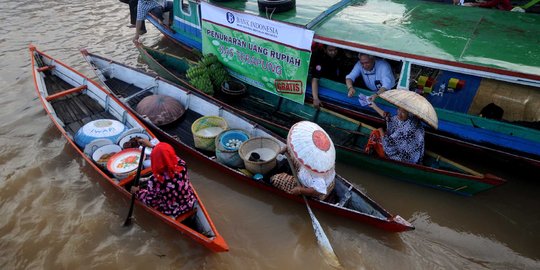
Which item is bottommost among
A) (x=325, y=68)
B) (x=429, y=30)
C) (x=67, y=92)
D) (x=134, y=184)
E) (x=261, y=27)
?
(x=134, y=184)

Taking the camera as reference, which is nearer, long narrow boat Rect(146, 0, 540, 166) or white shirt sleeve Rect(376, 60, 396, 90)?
long narrow boat Rect(146, 0, 540, 166)

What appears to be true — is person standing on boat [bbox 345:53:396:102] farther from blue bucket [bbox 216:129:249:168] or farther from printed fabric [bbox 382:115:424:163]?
blue bucket [bbox 216:129:249:168]

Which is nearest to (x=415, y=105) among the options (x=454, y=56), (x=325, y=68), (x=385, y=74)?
(x=454, y=56)

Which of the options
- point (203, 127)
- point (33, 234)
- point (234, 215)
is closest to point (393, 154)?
point (234, 215)

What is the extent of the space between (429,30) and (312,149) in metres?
3.34

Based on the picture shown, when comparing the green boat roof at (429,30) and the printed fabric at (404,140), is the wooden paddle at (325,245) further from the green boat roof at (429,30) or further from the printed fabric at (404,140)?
the green boat roof at (429,30)

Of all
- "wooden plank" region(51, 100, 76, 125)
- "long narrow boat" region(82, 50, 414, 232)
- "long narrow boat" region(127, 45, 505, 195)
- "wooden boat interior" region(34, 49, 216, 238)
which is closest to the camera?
"long narrow boat" region(82, 50, 414, 232)

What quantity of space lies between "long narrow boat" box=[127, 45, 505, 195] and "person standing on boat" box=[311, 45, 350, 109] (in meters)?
0.40

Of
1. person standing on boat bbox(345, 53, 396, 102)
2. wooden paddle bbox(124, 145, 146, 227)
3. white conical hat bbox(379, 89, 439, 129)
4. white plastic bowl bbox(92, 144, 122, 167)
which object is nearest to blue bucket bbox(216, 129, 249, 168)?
wooden paddle bbox(124, 145, 146, 227)

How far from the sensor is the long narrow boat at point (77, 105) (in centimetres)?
524

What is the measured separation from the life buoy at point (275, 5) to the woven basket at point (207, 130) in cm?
224

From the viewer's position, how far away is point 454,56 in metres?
4.97

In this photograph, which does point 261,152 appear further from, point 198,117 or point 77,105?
point 77,105

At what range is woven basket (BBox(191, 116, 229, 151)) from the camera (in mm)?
5980
